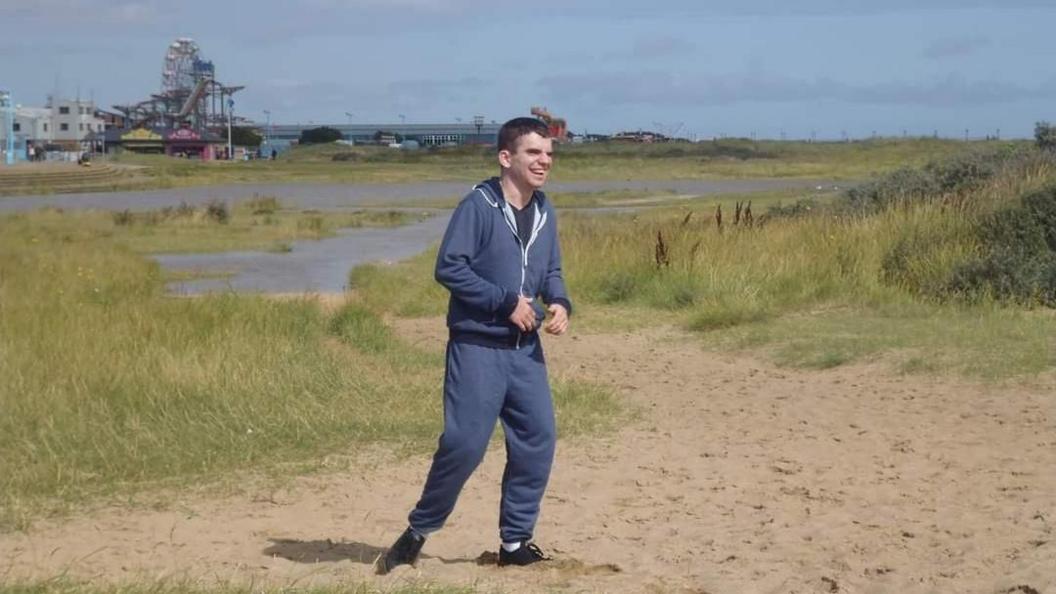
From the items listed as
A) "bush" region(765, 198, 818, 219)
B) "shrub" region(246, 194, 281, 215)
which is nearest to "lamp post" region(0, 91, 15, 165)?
"shrub" region(246, 194, 281, 215)

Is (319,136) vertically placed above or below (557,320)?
below

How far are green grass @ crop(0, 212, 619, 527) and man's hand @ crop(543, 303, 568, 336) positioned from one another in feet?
9.42

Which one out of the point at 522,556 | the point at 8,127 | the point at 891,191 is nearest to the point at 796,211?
the point at 891,191

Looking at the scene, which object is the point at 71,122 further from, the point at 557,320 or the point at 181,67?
the point at 557,320

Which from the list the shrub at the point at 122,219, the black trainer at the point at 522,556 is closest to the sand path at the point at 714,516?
the black trainer at the point at 522,556

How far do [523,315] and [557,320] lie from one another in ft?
0.60

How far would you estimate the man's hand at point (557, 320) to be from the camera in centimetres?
553

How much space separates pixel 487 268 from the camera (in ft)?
18.4

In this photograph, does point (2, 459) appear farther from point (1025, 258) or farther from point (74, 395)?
point (1025, 258)

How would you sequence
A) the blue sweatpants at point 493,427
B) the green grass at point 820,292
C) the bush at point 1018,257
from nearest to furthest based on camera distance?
the blue sweatpants at point 493,427 < the green grass at point 820,292 < the bush at point 1018,257

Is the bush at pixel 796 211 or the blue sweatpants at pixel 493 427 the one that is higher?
the blue sweatpants at pixel 493 427

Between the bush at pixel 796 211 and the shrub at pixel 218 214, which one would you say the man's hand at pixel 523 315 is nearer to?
the bush at pixel 796 211

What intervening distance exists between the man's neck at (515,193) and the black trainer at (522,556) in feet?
4.42

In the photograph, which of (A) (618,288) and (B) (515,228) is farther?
(A) (618,288)
